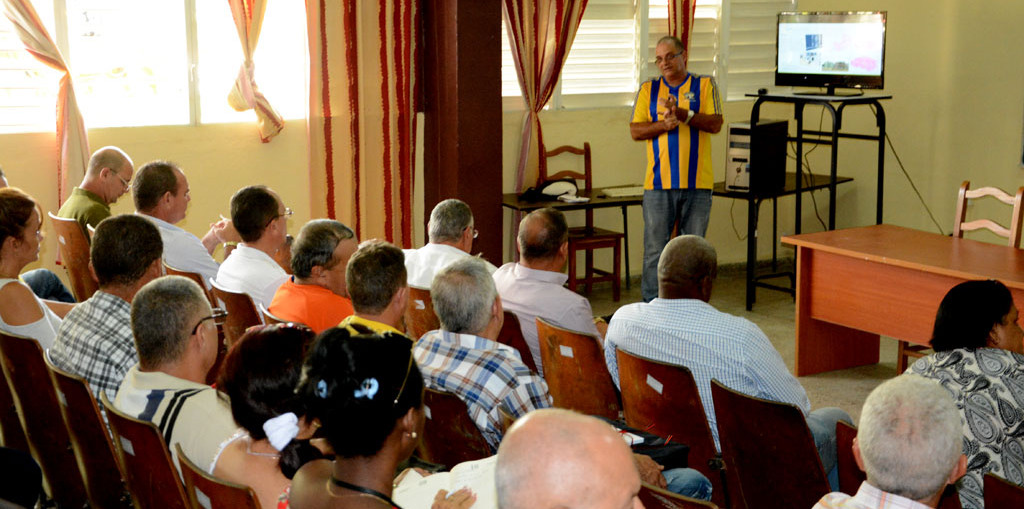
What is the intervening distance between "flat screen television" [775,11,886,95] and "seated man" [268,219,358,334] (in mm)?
4151

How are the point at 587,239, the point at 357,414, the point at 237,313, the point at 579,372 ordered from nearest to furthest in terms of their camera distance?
the point at 357,414 < the point at 579,372 < the point at 237,313 < the point at 587,239

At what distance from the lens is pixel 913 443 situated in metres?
2.00

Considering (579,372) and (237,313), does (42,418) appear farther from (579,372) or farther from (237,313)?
(579,372)

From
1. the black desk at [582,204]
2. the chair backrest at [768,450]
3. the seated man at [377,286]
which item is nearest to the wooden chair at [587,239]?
the black desk at [582,204]

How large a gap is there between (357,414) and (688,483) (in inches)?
44.4

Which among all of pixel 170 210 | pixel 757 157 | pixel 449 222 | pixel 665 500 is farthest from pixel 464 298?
pixel 757 157

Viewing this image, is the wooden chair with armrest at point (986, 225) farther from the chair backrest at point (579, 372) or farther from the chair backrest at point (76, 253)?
the chair backrest at point (76, 253)

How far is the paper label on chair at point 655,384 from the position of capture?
294cm

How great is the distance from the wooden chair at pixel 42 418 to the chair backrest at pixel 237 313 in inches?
31.6

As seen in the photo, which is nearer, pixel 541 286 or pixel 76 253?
pixel 541 286

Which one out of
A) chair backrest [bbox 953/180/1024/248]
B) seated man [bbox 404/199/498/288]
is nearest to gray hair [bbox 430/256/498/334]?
seated man [bbox 404/199/498/288]

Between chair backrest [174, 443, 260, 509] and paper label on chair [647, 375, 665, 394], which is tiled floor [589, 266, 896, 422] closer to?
paper label on chair [647, 375, 665, 394]

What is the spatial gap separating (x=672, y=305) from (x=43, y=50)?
396 centimetres

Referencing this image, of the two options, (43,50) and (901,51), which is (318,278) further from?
(901,51)
